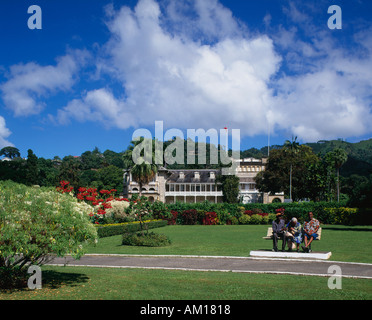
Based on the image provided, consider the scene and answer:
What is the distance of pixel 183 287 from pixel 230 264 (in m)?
5.05

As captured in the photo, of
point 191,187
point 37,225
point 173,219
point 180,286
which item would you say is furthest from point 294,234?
point 191,187

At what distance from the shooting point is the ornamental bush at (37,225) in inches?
337

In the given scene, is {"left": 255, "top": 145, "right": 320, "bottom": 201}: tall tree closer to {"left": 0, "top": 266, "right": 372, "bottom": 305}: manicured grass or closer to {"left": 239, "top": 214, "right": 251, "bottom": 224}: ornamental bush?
{"left": 239, "top": 214, "right": 251, "bottom": 224}: ornamental bush

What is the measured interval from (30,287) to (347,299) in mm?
7183

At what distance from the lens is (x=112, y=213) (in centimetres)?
3784

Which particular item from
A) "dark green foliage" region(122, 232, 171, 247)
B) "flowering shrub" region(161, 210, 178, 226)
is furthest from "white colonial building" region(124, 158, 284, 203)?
"dark green foliage" region(122, 232, 171, 247)

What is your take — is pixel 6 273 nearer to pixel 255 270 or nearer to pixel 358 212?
pixel 255 270

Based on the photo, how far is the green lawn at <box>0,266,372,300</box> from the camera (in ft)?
28.3

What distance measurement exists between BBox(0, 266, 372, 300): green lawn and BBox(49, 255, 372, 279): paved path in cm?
113

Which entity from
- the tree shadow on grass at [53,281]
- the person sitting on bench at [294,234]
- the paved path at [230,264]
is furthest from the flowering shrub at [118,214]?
the tree shadow on grass at [53,281]

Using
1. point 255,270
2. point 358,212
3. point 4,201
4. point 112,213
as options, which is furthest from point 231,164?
point 4,201

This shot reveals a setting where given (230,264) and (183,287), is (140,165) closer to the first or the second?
(230,264)

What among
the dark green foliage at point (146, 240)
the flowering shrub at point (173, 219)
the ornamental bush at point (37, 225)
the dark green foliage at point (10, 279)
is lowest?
the flowering shrub at point (173, 219)

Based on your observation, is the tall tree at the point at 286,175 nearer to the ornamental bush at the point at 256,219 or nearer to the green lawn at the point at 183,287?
the ornamental bush at the point at 256,219
